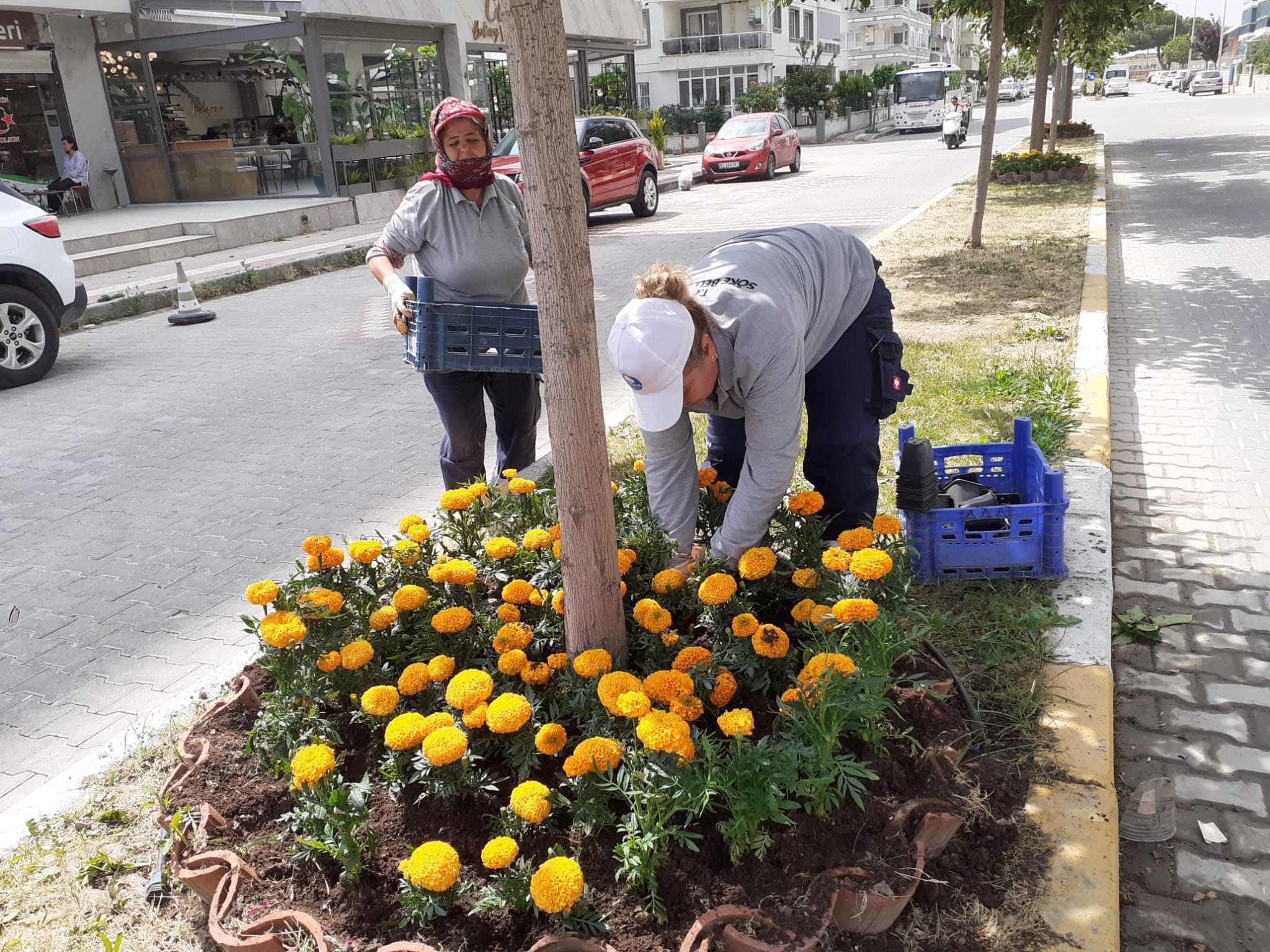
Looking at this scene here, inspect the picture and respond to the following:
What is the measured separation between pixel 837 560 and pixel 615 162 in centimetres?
1584

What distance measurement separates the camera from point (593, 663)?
89.6 inches

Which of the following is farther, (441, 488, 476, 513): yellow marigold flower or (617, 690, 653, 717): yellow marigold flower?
(441, 488, 476, 513): yellow marigold flower

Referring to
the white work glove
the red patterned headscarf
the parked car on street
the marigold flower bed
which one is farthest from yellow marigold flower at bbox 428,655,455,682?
the parked car on street

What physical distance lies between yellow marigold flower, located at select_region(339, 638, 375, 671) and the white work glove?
1.64 m

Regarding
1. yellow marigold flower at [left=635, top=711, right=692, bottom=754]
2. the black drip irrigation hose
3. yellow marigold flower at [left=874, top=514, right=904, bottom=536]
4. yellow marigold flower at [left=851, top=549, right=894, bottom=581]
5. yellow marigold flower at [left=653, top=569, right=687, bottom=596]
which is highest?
yellow marigold flower at [left=851, top=549, right=894, bottom=581]

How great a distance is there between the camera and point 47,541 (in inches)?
195

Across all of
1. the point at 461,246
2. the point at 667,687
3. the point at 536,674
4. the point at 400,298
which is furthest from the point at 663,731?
the point at 461,246

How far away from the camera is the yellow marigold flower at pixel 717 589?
2367 millimetres

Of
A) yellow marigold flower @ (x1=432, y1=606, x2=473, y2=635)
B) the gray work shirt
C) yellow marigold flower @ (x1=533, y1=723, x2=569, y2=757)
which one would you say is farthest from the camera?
the gray work shirt

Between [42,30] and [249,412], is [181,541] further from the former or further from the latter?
[42,30]

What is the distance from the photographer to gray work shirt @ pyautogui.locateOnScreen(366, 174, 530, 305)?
12.9ft

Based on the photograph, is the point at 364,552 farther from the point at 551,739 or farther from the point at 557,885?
the point at 557,885

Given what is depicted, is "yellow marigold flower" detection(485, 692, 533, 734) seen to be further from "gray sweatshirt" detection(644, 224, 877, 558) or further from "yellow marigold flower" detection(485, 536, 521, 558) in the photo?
"gray sweatshirt" detection(644, 224, 877, 558)

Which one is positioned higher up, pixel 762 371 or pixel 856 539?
pixel 762 371
